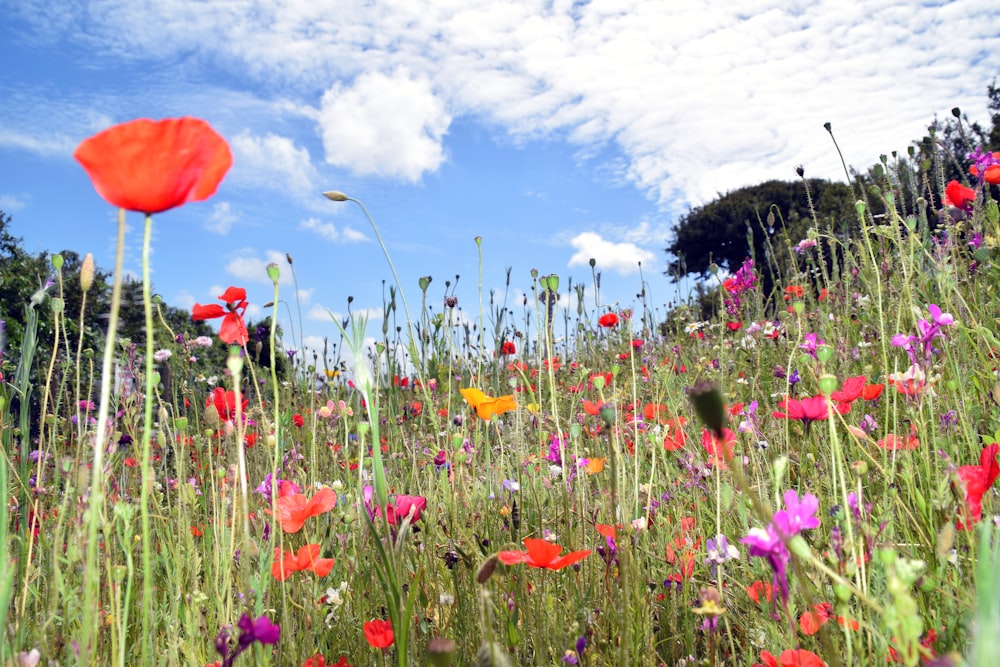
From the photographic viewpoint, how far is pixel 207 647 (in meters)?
1.36

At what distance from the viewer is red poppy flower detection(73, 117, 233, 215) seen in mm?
702

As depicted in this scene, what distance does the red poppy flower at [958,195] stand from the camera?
279 cm

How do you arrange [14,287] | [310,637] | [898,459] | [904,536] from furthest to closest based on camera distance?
[14,287] → [898,459] → [904,536] → [310,637]

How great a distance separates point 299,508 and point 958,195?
286 centimetres

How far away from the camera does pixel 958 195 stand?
281 centimetres

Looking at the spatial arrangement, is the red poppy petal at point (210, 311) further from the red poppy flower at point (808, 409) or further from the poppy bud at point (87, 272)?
the red poppy flower at point (808, 409)

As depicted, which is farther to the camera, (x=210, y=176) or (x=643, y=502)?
(x=643, y=502)

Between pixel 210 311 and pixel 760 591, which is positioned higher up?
pixel 210 311

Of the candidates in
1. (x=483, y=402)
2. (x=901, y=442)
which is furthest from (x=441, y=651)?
(x=901, y=442)

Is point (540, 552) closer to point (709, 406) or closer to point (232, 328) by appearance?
point (709, 406)

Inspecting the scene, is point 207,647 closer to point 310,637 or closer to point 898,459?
point 310,637

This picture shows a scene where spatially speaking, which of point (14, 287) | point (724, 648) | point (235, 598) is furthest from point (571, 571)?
point (14, 287)

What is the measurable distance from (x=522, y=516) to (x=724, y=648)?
0.61 m

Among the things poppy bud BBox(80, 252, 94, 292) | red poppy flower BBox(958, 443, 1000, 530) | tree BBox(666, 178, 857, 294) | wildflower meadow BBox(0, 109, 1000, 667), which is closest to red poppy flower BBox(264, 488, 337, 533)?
wildflower meadow BBox(0, 109, 1000, 667)
